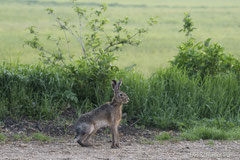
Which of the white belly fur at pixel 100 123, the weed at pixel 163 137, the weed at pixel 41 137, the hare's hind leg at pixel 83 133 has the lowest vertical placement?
the weed at pixel 163 137

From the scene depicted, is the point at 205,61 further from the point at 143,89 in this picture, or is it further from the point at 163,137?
the point at 163,137

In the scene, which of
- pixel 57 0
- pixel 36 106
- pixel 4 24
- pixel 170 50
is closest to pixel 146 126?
pixel 36 106

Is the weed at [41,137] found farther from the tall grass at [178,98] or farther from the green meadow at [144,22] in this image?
the green meadow at [144,22]

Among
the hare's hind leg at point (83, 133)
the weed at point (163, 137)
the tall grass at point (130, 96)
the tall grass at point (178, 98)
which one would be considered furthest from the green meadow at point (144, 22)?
the hare's hind leg at point (83, 133)

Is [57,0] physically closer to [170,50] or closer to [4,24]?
[4,24]

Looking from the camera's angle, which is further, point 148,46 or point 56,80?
point 148,46

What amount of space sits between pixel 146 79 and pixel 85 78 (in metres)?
1.36

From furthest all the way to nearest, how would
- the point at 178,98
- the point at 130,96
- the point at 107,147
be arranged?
the point at 178,98
the point at 130,96
the point at 107,147

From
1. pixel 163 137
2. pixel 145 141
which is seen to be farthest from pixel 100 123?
pixel 163 137

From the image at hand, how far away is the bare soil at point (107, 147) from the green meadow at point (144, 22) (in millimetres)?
2687

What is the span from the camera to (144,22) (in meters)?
22.9

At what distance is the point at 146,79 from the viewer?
9836 mm

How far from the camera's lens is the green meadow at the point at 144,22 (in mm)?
14750

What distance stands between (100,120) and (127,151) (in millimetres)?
703
